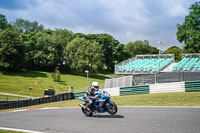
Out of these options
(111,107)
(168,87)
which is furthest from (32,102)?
(111,107)

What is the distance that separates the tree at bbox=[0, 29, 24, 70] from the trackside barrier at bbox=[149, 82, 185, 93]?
166ft

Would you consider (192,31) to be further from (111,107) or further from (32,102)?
(111,107)

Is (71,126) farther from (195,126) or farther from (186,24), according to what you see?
(186,24)

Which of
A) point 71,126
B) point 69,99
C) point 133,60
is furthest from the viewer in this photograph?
point 133,60

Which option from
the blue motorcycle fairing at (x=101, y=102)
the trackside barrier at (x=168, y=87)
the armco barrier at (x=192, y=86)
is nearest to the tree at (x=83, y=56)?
the trackside barrier at (x=168, y=87)

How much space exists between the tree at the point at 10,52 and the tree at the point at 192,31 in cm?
4484

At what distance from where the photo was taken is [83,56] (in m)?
75.8

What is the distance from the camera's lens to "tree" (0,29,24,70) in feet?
207

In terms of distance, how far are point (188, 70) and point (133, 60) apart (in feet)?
44.3

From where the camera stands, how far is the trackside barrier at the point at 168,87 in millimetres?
19922

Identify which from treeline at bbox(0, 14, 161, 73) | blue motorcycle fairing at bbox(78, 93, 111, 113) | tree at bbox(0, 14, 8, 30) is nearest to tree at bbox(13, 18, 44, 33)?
tree at bbox(0, 14, 8, 30)

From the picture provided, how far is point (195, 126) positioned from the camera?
24.0 feet

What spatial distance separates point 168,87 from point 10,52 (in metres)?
53.9

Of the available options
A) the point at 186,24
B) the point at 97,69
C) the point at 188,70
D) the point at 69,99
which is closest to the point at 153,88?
the point at 188,70
